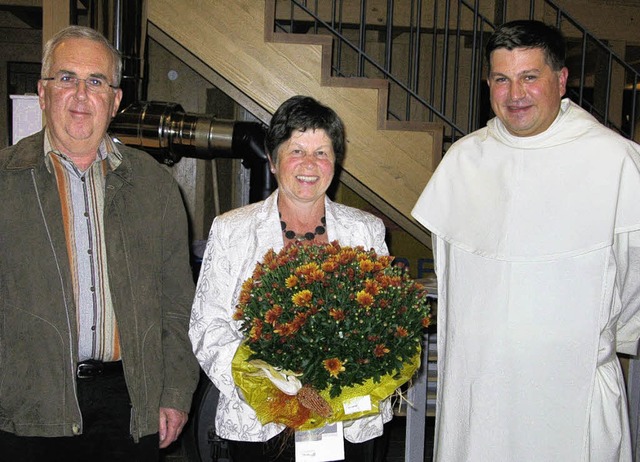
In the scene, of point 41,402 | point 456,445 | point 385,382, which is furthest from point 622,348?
point 41,402

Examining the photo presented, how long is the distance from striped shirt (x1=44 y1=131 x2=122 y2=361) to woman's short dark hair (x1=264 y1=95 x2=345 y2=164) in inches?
21.5

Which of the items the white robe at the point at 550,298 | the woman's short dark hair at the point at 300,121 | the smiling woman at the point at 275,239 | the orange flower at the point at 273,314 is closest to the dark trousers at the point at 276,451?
the smiling woman at the point at 275,239

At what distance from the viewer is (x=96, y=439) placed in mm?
1918

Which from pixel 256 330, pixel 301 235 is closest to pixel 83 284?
pixel 256 330

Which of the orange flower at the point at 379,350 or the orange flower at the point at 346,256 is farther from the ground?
the orange flower at the point at 346,256

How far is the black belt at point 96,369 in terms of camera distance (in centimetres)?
186

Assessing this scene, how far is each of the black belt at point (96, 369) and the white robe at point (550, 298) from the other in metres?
1.04

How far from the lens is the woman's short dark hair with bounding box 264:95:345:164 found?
2066 millimetres

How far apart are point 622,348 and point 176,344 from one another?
1.44m

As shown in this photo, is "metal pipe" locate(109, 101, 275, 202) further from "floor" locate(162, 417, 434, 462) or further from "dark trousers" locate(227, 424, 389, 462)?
"dark trousers" locate(227, 424, 389, 462)

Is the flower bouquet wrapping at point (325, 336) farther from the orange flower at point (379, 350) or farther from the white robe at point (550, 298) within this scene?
the white robe at point (550, 298)

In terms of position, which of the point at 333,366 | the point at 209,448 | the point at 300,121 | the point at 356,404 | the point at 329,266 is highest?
the point at 300,121

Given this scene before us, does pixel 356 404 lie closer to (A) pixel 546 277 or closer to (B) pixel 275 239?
(B) pixel 275 239

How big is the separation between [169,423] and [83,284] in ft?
1.68
